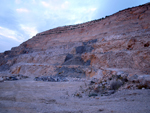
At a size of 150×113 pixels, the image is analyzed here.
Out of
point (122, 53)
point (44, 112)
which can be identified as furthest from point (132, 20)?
point (44, 112)

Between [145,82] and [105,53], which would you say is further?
[105,53]

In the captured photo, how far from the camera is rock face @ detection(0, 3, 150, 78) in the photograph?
1192cm

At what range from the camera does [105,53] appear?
1477cm

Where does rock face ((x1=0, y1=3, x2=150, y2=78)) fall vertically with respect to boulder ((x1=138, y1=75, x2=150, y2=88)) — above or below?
above

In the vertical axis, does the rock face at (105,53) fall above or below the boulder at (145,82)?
above

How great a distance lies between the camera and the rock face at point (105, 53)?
11.9m

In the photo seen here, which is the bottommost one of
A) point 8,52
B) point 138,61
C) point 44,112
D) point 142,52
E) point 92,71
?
point 44,112

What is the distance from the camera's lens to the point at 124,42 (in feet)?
47.2

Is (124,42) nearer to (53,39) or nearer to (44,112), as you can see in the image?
(44,112)

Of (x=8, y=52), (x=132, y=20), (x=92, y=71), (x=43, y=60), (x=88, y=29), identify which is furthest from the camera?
(x=8, y=52)

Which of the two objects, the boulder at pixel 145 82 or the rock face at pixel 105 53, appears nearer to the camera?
the boulder at pixel 145 82

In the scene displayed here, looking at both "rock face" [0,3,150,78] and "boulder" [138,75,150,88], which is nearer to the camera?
"boulder" [138,75,150,88]

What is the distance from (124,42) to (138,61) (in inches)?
154

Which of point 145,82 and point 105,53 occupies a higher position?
point 105,53
